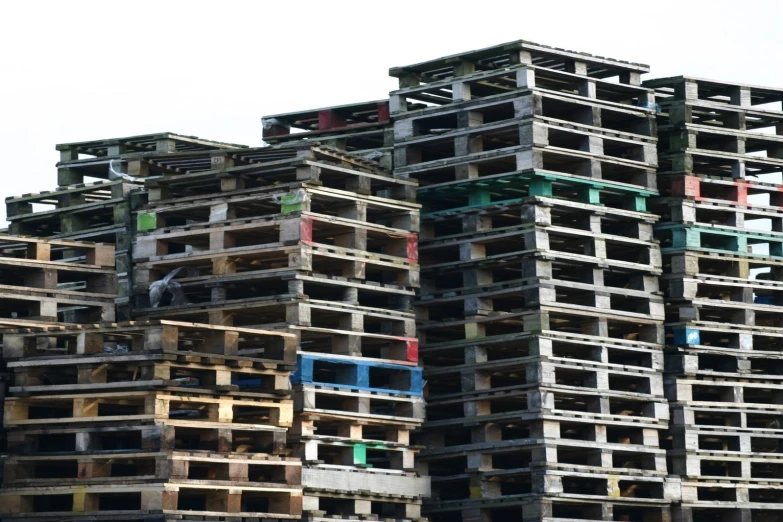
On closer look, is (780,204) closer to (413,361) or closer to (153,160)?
(413,361)

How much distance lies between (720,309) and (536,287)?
10.3 ft

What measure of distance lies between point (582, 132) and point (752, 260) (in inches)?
123

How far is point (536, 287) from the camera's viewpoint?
67.7 feet

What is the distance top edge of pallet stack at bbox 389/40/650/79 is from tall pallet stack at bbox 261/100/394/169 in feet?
2.68

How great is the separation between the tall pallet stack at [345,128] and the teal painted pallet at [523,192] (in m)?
0.91

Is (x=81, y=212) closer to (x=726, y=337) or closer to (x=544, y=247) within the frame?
(x=544, y=247)

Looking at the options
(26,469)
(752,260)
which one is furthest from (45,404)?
(752,260)

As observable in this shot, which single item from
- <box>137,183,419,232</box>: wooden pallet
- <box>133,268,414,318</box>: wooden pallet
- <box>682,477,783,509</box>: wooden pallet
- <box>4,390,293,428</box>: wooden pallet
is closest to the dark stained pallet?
<box>4,390,293,428</box>: wooden pallet

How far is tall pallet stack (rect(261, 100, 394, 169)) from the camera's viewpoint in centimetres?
2258

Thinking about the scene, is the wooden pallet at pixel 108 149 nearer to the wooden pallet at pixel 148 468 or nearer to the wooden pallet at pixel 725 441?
the wooden pallet at pixel 148 468

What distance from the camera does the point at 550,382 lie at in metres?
20.5

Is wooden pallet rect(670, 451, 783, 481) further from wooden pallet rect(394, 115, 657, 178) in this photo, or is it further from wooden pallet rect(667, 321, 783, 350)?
Result: wooden pallet rect(394, 115, 657, 178)

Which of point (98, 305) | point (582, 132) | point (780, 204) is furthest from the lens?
point (780, 204)

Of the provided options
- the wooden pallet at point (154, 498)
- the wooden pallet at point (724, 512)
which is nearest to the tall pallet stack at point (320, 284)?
the wooden pallet at point (154, 498)
